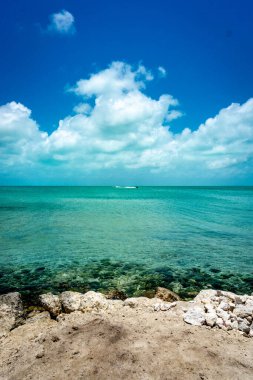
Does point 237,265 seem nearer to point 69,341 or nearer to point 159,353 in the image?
point 159,353

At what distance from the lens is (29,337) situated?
766cm

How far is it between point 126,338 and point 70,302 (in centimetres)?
300

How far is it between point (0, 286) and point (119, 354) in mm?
8883

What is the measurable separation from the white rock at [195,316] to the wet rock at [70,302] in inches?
154

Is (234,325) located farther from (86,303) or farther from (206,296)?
(86,303)

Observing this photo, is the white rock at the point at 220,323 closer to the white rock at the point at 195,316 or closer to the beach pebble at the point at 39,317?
the white rock at the point at 195,316

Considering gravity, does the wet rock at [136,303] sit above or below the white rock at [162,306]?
below

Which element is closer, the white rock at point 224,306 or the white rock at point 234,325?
the white rock at point 234,325

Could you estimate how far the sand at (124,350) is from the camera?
6.00 m

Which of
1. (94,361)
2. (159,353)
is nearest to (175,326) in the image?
(159,353)

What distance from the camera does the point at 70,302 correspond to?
935 centimetres


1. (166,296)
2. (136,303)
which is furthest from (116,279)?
(136,303)

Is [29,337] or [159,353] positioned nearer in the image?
[159,353]

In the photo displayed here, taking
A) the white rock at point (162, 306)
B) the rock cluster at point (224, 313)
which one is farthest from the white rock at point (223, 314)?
the white rock at point (162, 306)
